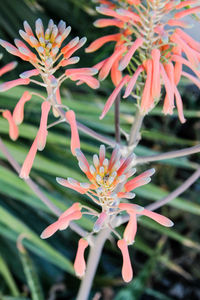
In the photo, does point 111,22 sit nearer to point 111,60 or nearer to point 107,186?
point 111,60

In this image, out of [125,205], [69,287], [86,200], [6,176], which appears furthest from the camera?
[69,287]

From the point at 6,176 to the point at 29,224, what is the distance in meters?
0.26

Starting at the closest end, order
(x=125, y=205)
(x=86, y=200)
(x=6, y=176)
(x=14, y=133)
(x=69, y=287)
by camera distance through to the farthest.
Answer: (x=125, y=205), (x=14, y=133), (x=6, y=176), (x=86, y=200), (x=69, y=287)

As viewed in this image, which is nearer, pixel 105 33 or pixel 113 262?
pixel 105 33

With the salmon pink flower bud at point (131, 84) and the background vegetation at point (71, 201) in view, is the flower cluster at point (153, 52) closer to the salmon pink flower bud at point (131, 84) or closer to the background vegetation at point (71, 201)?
the salmon pink flower bud at point (131, 84)

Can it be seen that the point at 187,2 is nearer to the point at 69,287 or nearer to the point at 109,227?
the point at 109,227

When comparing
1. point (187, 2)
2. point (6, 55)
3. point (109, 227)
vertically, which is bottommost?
point (109, 227)

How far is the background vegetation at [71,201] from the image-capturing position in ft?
2.57

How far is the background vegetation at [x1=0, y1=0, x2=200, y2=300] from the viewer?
0.78m

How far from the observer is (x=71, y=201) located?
2.92 ft

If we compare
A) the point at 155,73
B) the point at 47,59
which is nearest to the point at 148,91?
the point at 155,73

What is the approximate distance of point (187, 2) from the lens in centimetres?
47

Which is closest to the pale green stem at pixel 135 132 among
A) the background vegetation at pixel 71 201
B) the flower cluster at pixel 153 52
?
the flower cluster at pixel 153 52

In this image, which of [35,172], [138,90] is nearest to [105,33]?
[35,172]
